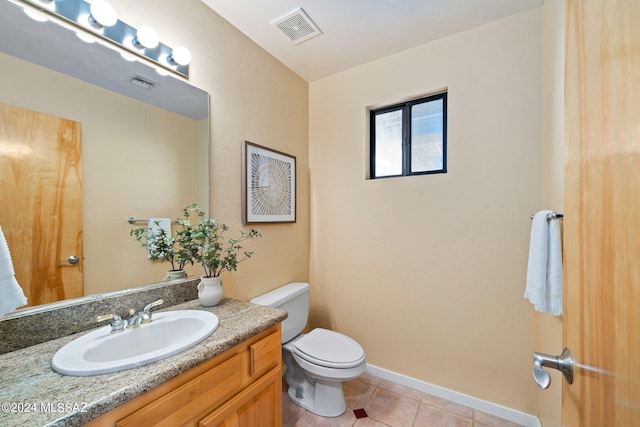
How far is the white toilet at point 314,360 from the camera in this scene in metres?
1.46

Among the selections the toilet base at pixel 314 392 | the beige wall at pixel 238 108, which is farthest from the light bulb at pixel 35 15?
the toilet base at pixel 314 392

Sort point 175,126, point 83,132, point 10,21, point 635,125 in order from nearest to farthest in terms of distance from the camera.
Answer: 1. point 635,125
2. point 10,21
3. point 83,132
4. point 175,126

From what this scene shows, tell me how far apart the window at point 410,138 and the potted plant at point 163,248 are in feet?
4.93

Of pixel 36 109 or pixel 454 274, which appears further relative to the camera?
pixel 454 274

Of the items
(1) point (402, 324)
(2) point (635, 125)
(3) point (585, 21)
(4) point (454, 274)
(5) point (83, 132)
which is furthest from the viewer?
(1) point (402, 324)

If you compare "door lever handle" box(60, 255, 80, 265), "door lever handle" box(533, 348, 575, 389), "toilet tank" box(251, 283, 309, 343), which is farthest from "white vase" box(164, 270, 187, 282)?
"door lever handle" box(533, 348, 575, 389)

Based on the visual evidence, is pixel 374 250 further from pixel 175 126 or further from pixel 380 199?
pixel 175 126

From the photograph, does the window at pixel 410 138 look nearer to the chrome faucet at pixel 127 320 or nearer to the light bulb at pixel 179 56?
the light bulb at pixel 179 56

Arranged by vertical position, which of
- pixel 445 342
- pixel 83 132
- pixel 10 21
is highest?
pixel 10 21

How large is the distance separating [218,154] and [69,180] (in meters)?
0.69

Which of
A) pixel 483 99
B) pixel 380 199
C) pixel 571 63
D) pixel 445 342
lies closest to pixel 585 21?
pixel 571 63

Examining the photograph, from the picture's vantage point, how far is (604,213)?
0.39 meters

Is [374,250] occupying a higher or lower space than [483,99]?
lower

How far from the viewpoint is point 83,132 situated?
992 millimetres
